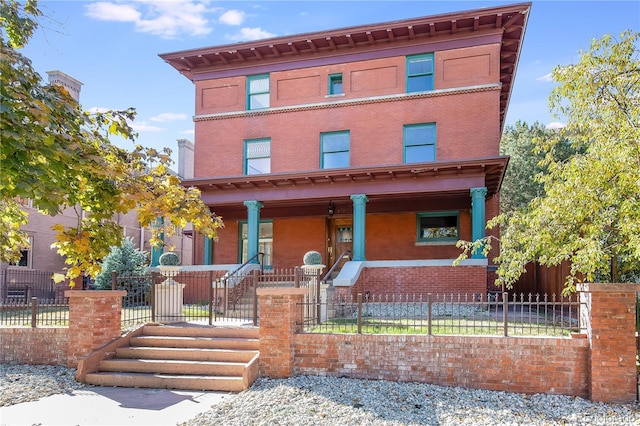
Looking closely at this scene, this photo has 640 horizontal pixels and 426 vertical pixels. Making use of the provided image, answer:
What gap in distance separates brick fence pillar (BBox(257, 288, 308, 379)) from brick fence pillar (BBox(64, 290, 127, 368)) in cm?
330

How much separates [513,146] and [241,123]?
17339 millimetres

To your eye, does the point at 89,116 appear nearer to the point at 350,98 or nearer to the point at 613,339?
the point at 613,339

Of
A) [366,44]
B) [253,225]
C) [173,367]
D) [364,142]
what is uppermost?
[366,44]

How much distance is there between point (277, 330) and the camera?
9492 mm

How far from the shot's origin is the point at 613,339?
322 inches

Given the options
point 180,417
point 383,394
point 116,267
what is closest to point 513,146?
point 116,267

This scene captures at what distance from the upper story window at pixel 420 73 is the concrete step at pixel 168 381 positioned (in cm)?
1334

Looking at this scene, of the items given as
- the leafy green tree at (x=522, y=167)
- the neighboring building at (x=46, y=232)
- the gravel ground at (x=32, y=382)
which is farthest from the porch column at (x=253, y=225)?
the leafy green tree at (x=522, y=167)

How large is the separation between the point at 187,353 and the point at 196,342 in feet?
1.18

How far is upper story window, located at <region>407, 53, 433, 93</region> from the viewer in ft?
62.0

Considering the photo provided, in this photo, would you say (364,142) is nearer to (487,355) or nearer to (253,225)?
(253,225)

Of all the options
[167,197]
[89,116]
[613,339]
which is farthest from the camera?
[613,339]

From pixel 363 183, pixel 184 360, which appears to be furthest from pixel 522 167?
pixel 184 360

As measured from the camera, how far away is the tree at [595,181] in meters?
8.03
